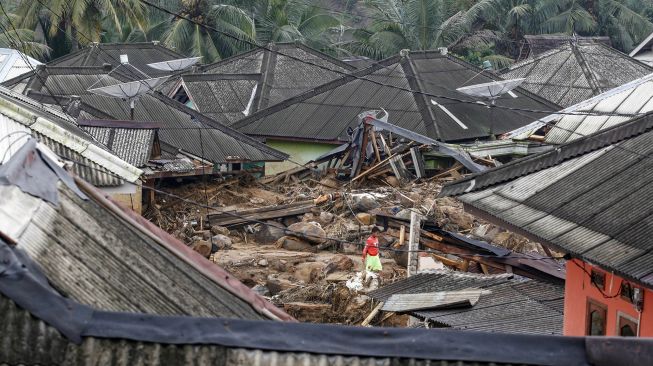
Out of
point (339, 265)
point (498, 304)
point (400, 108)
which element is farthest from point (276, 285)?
point (400, 108)

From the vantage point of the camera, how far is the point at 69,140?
42.1ft

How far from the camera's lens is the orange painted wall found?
9.30 metres

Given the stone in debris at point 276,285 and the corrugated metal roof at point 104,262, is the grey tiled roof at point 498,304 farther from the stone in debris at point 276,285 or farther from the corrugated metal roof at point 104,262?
the corrugated metal roof at point 104,262

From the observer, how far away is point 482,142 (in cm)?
2930

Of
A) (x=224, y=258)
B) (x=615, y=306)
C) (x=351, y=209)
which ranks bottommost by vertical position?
(x=615, y=306)

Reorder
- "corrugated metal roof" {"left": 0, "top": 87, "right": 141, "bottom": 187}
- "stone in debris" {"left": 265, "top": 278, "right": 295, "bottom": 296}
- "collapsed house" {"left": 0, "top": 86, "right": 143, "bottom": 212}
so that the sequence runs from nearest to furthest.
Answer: "collapsed house" {"left": 0, "top": 86, "right": 143, "bottom": 212}
"corrugated metal roof" {"left": 0, "top": 87, "right": 141, "bottom": 187}
"stone in debris" {"left": 265, "top": 278, "right": 295, "bottom": 296}

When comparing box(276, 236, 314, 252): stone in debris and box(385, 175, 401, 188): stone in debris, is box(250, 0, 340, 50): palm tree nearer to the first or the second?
box(385, 175, 401, 188): stone in debris

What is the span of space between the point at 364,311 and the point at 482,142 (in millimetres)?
13875

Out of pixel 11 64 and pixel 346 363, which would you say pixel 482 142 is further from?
pixel 346 363

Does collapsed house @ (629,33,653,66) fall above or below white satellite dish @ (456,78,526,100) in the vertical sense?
above

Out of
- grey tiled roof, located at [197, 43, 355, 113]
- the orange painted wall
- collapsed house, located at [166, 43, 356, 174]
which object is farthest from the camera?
grey tiled roof, located at [197, 43, 355, 113]

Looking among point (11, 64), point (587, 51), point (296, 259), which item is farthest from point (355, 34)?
point (296, 259)

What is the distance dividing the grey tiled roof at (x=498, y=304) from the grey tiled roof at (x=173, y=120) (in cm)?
1250

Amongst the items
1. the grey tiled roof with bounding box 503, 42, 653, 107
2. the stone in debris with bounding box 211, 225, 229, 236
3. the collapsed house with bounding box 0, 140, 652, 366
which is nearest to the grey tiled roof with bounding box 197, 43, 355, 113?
the grey tiled roof with bounding box 503, 42, 653, 107
